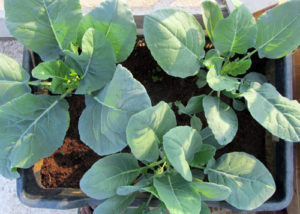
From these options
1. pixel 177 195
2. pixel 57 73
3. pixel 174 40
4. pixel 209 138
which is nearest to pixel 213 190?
pixel 177 195

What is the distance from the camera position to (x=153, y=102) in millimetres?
888

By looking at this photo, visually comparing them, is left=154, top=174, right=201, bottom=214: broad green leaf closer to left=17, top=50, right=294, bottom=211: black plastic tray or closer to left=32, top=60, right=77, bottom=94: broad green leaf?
left=17, top=50, right=294, bottom=211: black plastic tray

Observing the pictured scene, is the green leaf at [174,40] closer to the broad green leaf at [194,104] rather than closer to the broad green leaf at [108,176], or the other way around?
the broad green leaf at [194,104]

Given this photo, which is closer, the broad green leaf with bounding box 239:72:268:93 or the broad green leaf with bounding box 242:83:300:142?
the broad green leaf with bounding box 242:83:300:142

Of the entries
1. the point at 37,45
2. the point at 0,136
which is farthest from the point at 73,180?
the point at 37,45

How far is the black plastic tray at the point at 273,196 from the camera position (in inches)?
29.1

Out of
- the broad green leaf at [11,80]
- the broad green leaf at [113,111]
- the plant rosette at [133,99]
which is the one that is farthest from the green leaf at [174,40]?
the broad green leaf at [11,80]

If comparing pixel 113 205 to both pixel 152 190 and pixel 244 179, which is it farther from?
pixel 244 179

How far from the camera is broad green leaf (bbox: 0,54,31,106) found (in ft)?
2.31

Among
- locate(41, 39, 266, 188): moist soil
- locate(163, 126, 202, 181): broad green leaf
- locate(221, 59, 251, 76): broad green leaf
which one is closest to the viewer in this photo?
locate(163, 126, 202, 181): broad green leaf

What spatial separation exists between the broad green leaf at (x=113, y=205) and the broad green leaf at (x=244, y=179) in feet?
0.71

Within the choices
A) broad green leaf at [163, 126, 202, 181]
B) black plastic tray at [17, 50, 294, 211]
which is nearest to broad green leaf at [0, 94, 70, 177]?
black plastic tray at [17, 50, 294, 211]

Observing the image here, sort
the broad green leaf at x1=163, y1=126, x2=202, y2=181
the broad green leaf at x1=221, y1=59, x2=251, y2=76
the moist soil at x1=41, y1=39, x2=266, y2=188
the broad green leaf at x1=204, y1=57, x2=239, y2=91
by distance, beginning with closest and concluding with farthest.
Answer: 1. the broad green leaf at x1=163, y1=126, x2=202, y2=181
2. the broad green leaf at x1=204, y1=57, x2=239, y2=91
3. the broad green leaf at x1=221, y1=59, x2=251, y2=76
4. the moist soil at x1=41, y1=39, x2=266, y2=188

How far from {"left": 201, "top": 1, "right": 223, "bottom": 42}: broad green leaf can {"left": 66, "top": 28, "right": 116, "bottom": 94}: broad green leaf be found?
0.24m
